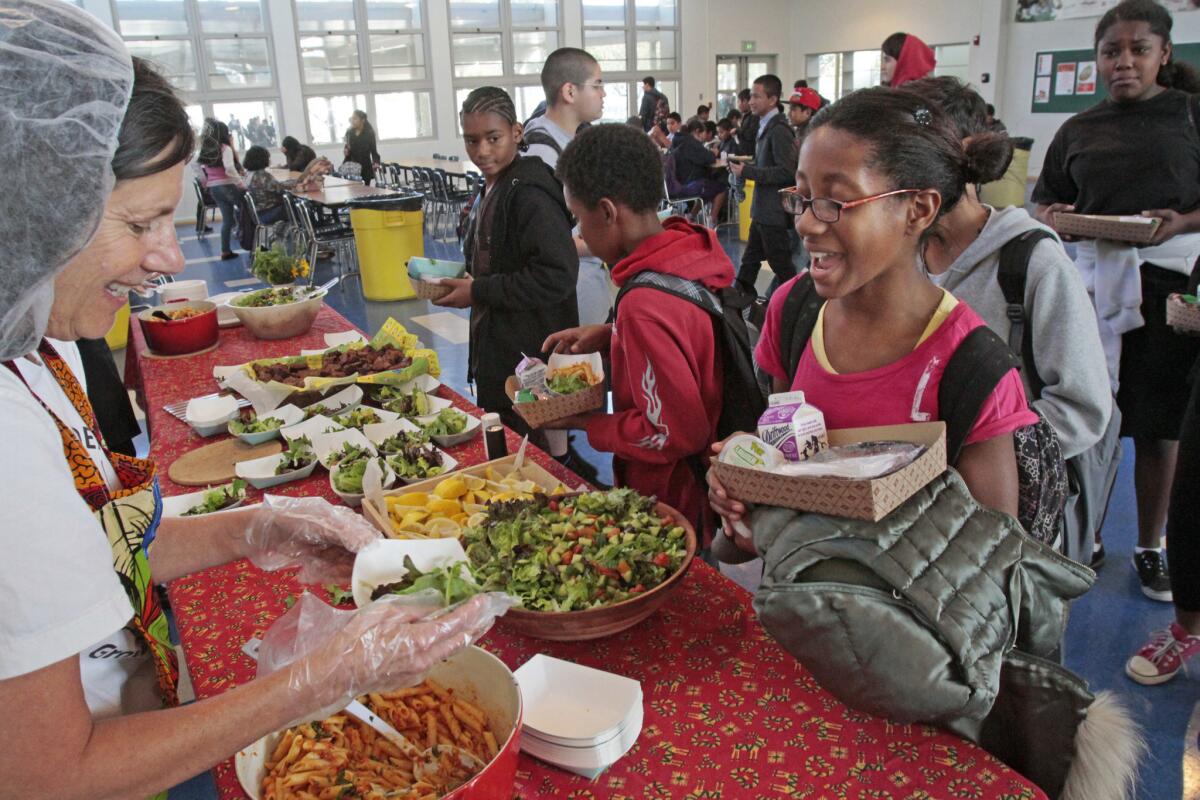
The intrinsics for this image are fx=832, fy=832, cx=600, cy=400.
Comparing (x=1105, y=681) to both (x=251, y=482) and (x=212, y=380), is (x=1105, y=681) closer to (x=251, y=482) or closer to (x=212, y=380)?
(x=251, y=482)

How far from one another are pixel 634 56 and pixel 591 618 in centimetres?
1771

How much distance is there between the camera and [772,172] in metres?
6.02

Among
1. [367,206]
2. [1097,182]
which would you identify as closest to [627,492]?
[1097,182]

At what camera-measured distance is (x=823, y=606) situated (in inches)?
41.2

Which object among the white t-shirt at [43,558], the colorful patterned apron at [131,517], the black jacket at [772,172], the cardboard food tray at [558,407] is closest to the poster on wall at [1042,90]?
the black jacket at [772,172]

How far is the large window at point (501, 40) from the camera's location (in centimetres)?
1592

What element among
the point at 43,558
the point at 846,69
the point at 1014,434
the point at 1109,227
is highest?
the point at 846,69

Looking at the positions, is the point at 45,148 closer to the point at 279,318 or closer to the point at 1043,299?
the point at 1043,299

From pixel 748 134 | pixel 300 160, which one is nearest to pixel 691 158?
pixel 748 134

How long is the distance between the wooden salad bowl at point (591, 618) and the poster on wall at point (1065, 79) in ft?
48.6

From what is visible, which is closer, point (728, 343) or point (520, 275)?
point (728, 343)

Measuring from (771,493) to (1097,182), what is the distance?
7.23 feet

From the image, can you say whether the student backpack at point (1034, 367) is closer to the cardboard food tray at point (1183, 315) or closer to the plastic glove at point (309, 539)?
the cardboard food tray at point (1183, 315)

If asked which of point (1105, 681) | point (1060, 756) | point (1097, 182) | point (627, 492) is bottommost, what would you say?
point (1105, 681)
